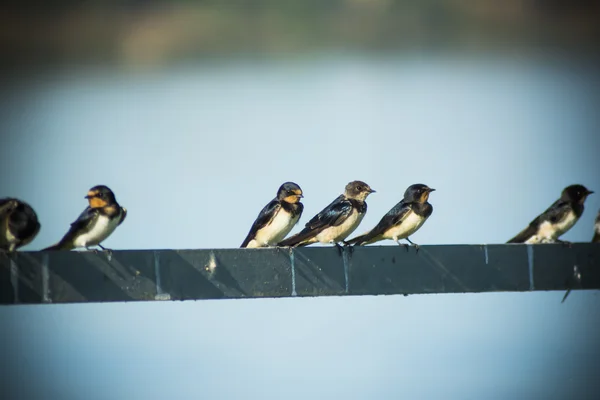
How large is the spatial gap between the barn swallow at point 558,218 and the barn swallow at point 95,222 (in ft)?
19.7

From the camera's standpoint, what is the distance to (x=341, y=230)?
14.2 meters

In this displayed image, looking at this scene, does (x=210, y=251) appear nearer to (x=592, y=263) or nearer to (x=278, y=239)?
(x=278, y=239)

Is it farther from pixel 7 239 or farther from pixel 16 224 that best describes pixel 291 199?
pixel 7 239

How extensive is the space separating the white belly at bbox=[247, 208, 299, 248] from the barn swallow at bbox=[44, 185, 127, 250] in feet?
6.17

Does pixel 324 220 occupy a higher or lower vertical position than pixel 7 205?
lower

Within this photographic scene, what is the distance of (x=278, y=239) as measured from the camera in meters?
14.6

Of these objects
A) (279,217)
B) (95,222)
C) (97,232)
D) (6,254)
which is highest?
(279,217)

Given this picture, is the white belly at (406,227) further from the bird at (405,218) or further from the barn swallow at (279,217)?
the barn swallow at (279,217)

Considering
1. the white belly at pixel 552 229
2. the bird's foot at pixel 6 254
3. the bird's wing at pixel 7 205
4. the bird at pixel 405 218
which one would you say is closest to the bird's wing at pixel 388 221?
the bird at pixel 405 218

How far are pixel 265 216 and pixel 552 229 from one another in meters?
4.31

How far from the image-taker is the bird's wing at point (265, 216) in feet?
47.6

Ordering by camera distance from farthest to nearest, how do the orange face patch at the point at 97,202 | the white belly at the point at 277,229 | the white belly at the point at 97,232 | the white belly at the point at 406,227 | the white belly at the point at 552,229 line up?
the white belly at the point at 552,229 → the white belly at the point at 406,227 → the white belly at the point at 277,229 → the orange face patch at the point at 97,202 → the white belly at the point at 97,232

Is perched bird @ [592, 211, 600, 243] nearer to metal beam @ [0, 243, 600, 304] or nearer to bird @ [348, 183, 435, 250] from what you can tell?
bird @ [348, 183, 435, 250]

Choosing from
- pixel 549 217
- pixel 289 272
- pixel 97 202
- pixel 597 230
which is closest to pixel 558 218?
pixel 549 217
